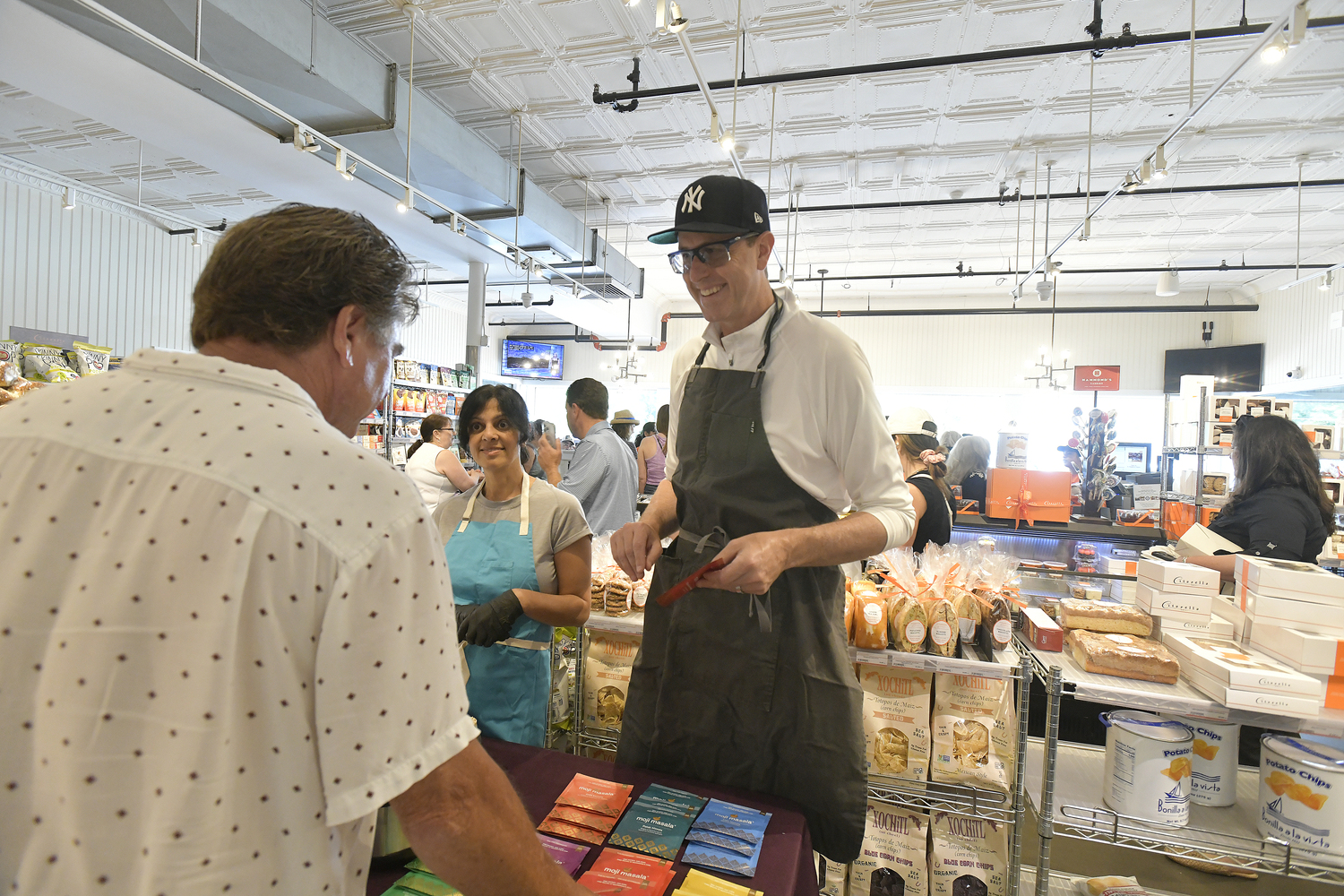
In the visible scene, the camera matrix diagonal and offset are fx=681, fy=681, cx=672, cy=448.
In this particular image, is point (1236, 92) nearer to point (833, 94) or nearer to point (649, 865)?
point (833, 94)

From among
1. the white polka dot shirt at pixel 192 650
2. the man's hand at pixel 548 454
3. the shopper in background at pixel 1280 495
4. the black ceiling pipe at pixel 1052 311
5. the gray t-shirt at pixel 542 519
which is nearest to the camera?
the white polka dot shirt at pixel 192 650

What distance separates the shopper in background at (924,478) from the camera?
3.76 m

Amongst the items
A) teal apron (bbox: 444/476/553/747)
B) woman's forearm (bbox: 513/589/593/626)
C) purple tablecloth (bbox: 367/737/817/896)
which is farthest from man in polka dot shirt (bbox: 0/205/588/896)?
teal apron (bbox: 444/476/553/747)

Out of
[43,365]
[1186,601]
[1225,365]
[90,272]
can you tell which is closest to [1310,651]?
[1186,601]

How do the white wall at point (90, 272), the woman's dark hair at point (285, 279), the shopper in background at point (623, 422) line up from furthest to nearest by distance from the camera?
the white wall at point (90, 272) → the shopper in background at point (623, 422) → the woman's dark hair at point (285, 279)

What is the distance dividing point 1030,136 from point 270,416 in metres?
8.15

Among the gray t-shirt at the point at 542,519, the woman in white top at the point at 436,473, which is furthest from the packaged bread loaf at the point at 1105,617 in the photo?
the woman in white top at the point at 436,473

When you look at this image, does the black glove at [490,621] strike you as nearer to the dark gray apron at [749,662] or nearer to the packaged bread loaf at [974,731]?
the dark gray apron at [749,662]

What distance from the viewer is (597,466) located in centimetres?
486

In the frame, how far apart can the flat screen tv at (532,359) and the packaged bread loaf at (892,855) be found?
15.8m

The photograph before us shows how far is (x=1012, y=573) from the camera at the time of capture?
2.49 meters

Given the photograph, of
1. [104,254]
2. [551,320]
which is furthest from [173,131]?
[551,320]

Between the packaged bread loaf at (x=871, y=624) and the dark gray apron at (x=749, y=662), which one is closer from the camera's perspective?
the dark gray apron at (x=749, y=662)

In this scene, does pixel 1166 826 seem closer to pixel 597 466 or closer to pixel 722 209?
pixel 722 209
